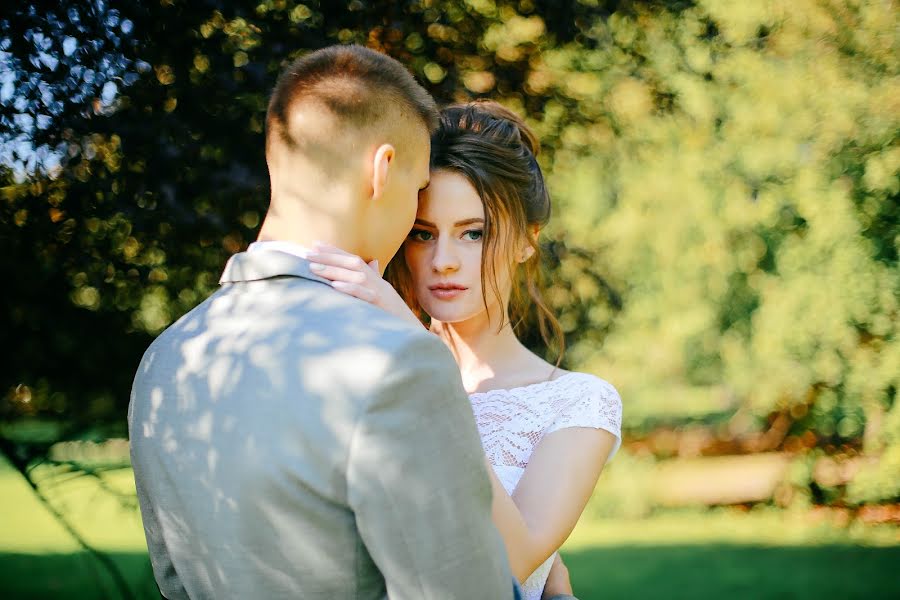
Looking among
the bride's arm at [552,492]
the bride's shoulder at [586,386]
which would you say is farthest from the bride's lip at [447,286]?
the bride's arm at [552,492]

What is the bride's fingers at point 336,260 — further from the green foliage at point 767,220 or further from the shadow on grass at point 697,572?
the shadow on grass at point 697,572

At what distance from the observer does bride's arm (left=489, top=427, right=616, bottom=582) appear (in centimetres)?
214

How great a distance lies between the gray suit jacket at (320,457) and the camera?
4.93 feet

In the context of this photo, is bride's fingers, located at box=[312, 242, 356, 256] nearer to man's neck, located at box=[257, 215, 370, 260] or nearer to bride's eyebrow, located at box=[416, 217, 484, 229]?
man's neck, located at box=[257, 215, 370, 260]

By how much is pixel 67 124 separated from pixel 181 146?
0.45 m

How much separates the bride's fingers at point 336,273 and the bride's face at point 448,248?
997 millimetres

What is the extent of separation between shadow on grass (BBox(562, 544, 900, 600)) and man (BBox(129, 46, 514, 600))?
23.9 ft

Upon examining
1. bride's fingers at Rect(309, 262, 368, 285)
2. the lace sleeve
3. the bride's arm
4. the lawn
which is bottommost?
the lawn

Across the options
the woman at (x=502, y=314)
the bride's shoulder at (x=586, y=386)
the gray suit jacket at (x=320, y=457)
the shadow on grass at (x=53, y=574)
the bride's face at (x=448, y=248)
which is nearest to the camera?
the gray suit jacket at (x=320, y=457)

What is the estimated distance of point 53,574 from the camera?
867 centimetres

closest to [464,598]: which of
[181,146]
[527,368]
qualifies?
[527,368]

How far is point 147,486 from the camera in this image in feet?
6.19

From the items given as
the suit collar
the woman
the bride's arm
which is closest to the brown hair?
the woman

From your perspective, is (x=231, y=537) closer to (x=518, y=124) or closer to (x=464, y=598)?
(x=464, y=598)
